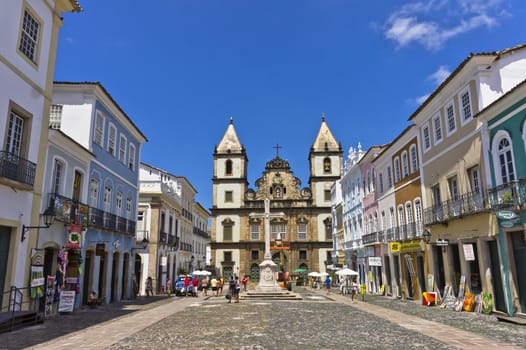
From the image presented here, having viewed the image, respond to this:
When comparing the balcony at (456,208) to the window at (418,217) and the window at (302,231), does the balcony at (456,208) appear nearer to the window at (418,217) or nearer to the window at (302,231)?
the window at (418,217)

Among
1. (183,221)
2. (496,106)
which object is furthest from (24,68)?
(183,221)

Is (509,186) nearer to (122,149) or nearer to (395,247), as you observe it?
(395,247)

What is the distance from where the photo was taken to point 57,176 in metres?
17.1

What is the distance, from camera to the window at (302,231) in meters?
59.0

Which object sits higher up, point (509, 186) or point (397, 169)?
point (397, 169)

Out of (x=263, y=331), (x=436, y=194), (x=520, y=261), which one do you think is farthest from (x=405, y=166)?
(x=263, y=331)

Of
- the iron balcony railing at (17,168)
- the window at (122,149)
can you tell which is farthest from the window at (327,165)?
the iron balcony railing at (17,168)

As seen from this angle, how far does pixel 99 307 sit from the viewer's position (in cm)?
1961

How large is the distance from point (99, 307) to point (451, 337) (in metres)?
15.5

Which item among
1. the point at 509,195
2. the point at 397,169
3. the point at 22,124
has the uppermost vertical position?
the point at 397,169

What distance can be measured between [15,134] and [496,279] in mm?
17632

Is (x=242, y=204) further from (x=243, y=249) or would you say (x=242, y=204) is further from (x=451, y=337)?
(x=451, y=337)

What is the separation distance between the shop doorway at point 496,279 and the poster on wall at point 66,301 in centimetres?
1629

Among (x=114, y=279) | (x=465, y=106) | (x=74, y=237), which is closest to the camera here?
(x=74, y=237)
